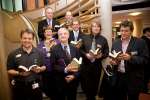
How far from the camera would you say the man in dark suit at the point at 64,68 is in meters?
3.81

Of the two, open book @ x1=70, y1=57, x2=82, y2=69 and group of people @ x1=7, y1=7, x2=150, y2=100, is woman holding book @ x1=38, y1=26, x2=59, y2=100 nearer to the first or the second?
group of people @ x1=7, y1=7, x2=150, y2=100

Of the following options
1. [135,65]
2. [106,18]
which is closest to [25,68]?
[135,65]

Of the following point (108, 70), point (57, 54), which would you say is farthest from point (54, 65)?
point (108, 70)

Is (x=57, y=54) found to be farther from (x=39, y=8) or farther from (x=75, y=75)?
(x=39, y=8)

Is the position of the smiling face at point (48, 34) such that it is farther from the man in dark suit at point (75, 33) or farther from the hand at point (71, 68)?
the hand at point (71, 68)

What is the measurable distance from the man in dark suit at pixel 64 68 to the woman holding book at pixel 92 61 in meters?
0.42

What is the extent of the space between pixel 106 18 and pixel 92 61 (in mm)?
1440

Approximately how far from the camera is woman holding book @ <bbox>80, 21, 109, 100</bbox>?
4.30 meters

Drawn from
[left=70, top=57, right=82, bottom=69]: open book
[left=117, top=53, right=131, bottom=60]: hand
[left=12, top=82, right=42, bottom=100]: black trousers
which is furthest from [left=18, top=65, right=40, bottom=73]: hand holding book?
[left=117, top=53, right=131, bottom=60]: hand

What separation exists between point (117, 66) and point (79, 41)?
2.80 feet

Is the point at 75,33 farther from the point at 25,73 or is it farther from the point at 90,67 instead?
the point at 25,73

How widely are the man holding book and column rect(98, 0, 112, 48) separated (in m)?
2.10

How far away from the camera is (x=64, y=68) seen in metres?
3.79

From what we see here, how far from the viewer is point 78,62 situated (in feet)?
12.1
